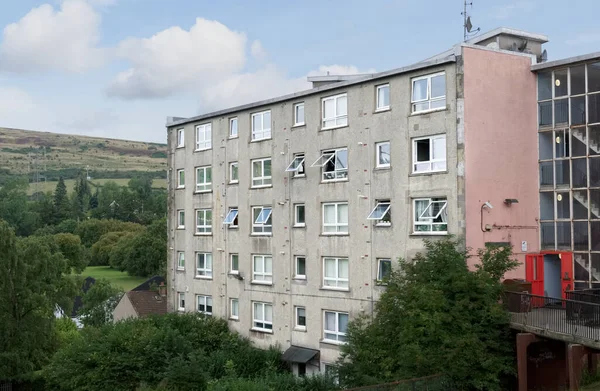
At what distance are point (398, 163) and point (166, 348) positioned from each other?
1428cm

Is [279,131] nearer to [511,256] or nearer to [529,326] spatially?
[511,256]

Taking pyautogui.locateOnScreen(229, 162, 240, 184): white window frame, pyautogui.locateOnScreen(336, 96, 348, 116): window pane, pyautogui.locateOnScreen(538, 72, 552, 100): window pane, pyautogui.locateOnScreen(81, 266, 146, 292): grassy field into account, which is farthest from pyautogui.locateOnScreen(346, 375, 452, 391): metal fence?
pyautogui.locateOnScreen(81, 266, 146, 292): grassy field

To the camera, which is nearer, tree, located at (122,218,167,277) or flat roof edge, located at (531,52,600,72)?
flat roof edge, located at (531,52,600,72)

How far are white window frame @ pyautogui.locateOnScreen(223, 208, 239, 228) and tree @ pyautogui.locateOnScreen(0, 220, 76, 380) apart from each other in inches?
492

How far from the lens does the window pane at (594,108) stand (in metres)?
28.5

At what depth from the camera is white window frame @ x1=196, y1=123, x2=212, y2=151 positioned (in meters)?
41.0

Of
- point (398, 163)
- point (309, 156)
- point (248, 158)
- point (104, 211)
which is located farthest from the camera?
point (104, 211)

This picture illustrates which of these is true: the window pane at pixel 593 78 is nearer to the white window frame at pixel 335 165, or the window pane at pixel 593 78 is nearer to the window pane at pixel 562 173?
the window pane at pixel 562 173

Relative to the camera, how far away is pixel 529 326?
80.3 feet

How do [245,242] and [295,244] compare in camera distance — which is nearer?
[295,244]

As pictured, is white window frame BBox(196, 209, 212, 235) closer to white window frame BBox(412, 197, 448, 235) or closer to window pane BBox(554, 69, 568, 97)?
white window frame BBox(412, 197, 448, 235)


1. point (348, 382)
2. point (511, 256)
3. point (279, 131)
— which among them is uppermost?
point (279, 131)

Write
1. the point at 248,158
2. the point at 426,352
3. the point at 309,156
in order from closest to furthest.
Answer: the point at 426,352 < the point at 309,156 < the point at 248,158

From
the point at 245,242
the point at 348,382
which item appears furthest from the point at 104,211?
the point at 348,382
